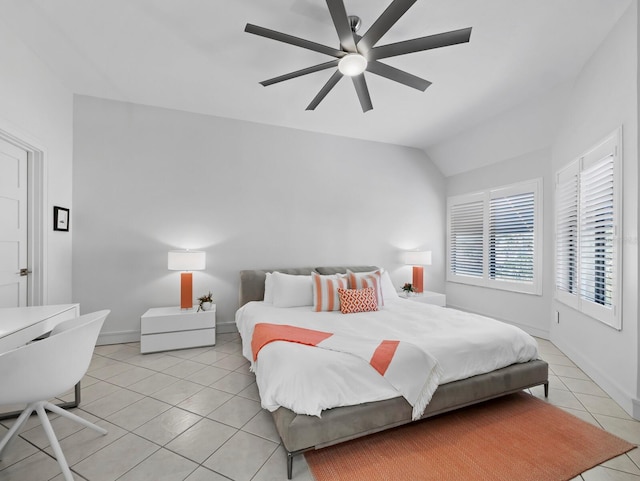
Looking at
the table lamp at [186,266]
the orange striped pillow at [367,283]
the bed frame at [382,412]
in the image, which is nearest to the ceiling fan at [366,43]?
the orange striped pillow at [367,283]

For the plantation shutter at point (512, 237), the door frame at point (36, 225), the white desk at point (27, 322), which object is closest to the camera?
the white desk at point (27, 322)

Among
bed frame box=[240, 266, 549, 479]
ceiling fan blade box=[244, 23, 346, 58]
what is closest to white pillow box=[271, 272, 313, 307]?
bed frame box=[240, 266, 549, 479]

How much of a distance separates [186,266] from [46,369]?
2023 millimetres

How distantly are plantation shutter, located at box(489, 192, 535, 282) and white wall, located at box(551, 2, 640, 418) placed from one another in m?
1.08

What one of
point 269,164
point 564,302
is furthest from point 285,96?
point 564,302

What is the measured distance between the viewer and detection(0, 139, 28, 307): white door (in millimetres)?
2627

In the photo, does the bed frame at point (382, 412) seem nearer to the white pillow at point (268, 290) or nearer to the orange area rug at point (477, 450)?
the orange area rug at point (477, 450)

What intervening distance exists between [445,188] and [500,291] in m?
2.01

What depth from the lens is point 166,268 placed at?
3871 millimetres

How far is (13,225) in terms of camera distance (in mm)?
2756

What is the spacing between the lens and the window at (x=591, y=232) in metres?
2.48

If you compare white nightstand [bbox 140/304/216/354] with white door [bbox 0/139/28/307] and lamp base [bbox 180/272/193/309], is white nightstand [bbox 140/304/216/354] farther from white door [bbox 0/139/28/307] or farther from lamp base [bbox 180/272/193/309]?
white door [bbox 0/139/28/307]

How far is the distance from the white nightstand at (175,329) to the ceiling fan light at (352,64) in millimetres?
2921

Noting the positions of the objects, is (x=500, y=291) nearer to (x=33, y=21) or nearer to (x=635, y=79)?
(x=635, y=79)
